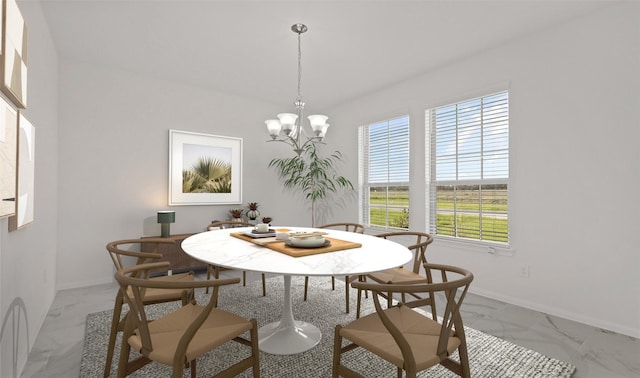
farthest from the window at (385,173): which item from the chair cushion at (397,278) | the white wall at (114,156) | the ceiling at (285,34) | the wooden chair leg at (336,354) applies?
the wooden chair leg at (336,354)

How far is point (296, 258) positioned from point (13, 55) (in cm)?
194

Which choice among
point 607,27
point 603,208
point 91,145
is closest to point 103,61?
point 91,145

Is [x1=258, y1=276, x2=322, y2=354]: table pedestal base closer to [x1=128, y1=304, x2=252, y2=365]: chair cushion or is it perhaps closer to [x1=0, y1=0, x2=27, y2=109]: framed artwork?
[x1=128, y1=304, x2=252, y2=365]: chair cushion

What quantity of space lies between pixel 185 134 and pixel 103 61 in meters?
1.23

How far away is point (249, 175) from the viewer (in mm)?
5039

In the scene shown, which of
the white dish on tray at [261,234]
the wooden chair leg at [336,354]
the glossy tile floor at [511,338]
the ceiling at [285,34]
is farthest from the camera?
the ceiling at [285,34]

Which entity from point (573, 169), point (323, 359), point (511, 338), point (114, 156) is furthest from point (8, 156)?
point (573, 169)

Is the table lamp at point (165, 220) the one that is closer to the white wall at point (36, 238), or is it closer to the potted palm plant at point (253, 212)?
the white wall at point (36, 238)

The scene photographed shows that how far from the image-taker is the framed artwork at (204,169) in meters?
4.31

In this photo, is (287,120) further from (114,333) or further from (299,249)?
Result: (114,333)

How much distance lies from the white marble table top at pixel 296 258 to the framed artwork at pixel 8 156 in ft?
3.08

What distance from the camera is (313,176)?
5.39 meters

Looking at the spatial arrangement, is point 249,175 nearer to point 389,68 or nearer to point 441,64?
point 389,68

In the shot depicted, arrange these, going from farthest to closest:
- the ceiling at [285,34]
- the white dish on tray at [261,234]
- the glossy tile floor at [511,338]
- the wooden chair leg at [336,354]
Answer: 1. the ceiling at [285,34]
2. the white dish on tray at [261,234]
3. the glossy tile floor at [511,338]
4. the wooden chair leg at [336,354]
